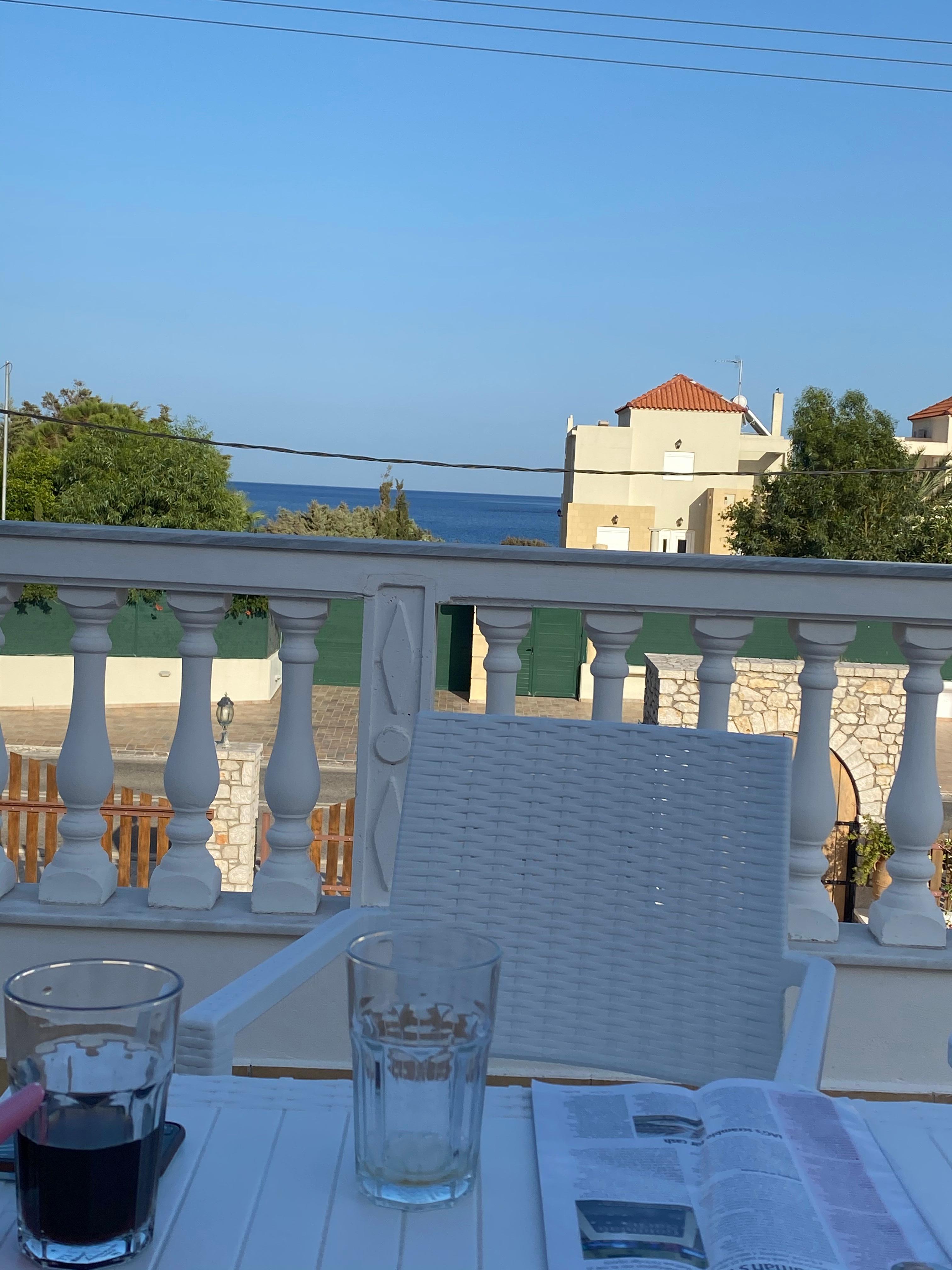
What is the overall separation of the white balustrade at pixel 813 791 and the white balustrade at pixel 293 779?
2.66 feet

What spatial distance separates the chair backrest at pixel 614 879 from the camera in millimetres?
1279

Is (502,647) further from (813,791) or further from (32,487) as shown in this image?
(32,487)

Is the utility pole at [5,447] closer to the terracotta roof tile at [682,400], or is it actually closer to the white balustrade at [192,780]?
the terracotta roof tile at [682,400]

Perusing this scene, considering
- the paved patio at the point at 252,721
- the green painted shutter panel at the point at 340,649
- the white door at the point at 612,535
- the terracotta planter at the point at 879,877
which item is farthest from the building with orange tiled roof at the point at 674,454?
the terracotta planter at the point at 879,877

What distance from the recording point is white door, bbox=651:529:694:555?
4062 centimetres

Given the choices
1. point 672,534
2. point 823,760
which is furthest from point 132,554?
point 672,534

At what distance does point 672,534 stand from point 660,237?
50.5ft

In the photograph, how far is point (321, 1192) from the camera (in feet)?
2.31

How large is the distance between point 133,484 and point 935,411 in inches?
1317

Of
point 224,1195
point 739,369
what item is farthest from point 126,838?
point 739,369

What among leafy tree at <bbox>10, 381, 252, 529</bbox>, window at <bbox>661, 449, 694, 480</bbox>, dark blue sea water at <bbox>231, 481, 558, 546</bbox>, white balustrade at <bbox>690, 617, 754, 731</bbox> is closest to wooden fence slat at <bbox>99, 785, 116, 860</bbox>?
white balustrade at <bbox>690, 617, 754, 731</bbox>

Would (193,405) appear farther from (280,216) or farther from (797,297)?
(797,297)

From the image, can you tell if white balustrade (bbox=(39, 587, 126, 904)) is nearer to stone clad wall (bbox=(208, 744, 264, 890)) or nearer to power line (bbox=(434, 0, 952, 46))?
stone clad wall (bbox=(208, 744, 264, 890))

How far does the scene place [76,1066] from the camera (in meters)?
0.62
